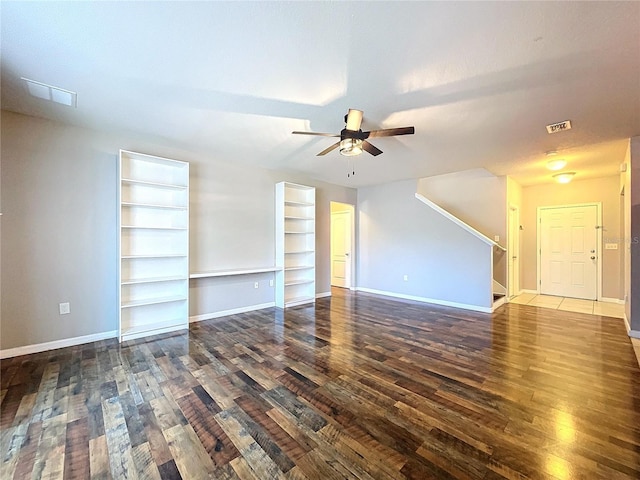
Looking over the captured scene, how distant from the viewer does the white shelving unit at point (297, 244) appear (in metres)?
5.31

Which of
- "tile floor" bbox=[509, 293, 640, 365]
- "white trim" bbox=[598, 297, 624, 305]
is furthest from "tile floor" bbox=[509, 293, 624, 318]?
"white trim" bbox=[598, 297, 624, 305]

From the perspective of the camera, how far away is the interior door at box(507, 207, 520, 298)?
5.85m

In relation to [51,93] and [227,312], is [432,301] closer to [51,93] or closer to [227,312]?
[227,312]

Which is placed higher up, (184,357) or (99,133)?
(99,133)

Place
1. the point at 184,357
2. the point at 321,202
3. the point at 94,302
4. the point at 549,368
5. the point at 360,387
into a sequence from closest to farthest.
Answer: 1. the point at 360,387
2. the point at 549,368
3. the point at 184,357
4. the point at 94,302
5. the point at 321,202

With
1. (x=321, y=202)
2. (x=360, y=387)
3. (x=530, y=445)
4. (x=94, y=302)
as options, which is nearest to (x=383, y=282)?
(x=321, y=202)

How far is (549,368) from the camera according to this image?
276cm

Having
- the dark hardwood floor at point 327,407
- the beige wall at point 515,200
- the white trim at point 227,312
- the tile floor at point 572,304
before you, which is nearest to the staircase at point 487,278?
the tile floor at point 572,304

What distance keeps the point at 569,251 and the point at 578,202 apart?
3.53 ft

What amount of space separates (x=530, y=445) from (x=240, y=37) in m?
3.25

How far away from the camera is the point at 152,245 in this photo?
154 inches

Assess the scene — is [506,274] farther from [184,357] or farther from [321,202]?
[184,357]

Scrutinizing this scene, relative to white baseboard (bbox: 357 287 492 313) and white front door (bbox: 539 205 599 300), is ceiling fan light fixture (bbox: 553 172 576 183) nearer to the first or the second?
white front door (bbox: 539 205 599 300)

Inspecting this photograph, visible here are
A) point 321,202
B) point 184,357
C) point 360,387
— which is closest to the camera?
point 360,387
